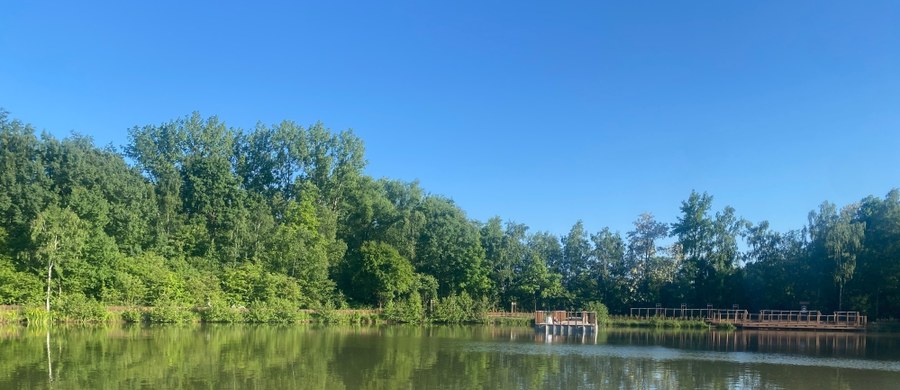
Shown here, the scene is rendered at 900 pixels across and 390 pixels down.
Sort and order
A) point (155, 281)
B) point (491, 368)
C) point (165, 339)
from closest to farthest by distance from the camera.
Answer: point (491, 368) < point (165, 339) < point (155, 281)

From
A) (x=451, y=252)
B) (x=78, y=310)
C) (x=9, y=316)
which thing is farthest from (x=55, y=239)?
(x=451, y=252)

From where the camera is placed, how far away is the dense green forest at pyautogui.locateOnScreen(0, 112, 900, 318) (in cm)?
4497

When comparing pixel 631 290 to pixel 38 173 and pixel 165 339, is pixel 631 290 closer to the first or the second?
pixel 165 339

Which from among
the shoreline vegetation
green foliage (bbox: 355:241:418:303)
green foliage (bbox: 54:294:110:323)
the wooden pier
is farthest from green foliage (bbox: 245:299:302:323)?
the wooden pier

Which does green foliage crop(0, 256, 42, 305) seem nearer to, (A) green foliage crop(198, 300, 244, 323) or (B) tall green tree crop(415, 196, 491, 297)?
(A) green foliage crop(198, 300, 244, 323)

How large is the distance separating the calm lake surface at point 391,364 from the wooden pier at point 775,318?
2486cm

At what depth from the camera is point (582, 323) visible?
49.1m

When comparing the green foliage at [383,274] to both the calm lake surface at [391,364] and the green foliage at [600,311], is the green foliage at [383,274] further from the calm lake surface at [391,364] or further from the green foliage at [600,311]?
the calm lake surface at [391,364]

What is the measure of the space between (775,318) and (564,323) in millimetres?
25698

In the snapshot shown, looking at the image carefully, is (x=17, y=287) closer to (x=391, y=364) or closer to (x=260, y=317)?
(x=260, y=317)

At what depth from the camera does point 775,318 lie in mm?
62250

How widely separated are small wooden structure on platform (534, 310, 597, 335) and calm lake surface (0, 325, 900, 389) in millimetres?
14227

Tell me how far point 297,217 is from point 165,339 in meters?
→ 31.6

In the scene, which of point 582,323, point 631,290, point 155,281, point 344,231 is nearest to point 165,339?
point 155,281
